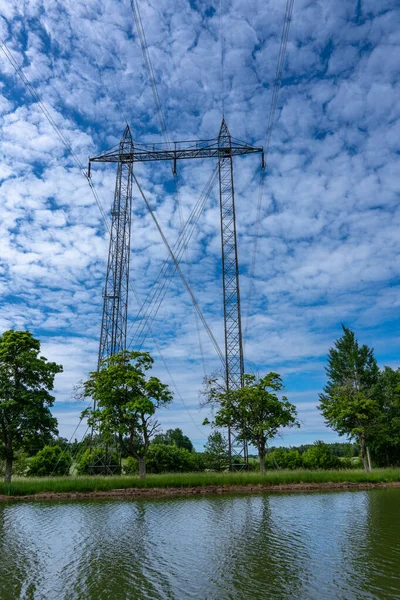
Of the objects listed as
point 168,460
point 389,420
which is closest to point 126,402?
point 168,460

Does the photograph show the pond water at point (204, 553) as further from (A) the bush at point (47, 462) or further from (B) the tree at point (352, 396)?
(A) the bush at point (47, 462)

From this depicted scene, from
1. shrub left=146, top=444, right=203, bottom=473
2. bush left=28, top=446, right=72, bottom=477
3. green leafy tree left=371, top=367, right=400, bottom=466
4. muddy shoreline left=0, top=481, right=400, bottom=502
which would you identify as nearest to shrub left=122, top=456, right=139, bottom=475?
shrub left=146, top=444, right=203, bottom=473

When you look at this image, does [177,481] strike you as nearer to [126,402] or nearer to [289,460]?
[126,402]

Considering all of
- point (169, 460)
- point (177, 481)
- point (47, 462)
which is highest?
point (169, 460)

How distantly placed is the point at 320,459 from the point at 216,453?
14504 mm

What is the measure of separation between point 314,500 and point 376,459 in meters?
41.0

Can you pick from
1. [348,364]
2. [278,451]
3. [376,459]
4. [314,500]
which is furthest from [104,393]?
[376,459]

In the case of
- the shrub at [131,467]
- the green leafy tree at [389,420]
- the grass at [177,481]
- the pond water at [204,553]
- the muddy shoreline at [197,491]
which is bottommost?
the pond water at [204,553]

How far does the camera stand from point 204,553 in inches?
543

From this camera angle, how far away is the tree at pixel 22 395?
34.5 metres

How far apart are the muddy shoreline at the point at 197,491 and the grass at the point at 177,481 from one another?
0.43 m

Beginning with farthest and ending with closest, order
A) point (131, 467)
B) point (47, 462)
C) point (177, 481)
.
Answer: point (47, 462), point (131, 467), point (177, 481)

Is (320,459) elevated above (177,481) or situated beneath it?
elevated above

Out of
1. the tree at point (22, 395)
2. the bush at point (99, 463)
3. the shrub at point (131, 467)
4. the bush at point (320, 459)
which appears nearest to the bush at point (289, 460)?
the bush at point (320, 459)
